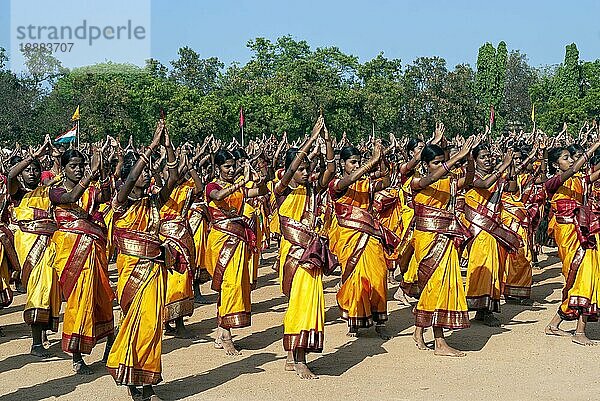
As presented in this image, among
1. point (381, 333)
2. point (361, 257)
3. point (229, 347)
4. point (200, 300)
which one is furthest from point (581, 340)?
point (200, 300)

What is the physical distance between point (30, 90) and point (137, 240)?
3796 centimetres

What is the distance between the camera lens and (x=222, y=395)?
7160mm

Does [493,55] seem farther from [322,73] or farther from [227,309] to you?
[227,309]

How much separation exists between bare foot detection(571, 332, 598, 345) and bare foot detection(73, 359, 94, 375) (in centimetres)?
525

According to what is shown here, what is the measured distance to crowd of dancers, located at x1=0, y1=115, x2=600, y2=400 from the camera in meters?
7.33

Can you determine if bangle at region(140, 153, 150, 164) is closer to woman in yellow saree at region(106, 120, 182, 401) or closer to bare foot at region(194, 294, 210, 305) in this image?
woman in yellow saree at region(106, 120, 182, 401)

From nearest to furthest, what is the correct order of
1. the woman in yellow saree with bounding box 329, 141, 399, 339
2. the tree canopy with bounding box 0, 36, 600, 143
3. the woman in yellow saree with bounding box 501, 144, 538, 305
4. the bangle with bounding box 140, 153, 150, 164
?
the bangle with bounding box 140, 153, 150, 164, the woman in yellow saree with bounding box 329, 141, 399, 339, the woman in yellow saree with bounding box 501, 144, 538, 305, the tree canopy with bounding box 0, 36, 600, 143

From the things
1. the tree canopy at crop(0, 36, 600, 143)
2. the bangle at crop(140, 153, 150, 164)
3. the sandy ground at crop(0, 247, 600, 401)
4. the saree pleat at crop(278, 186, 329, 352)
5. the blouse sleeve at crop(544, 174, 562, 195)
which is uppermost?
the tree canopy at crop(0, 36, 600, 143)

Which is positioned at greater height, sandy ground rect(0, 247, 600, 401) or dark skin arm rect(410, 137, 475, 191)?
dark skin arm rect(410, 137, 475, 191)

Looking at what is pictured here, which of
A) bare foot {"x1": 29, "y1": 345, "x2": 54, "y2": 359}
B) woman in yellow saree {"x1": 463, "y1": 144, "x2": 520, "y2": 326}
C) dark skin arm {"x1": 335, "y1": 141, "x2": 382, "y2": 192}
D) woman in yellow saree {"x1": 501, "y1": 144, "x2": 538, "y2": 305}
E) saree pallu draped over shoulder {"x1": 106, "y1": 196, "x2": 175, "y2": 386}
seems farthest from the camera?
woman in yellow saree {"x1": 501, "y1": 144, "x2": 538, "y2": 305}

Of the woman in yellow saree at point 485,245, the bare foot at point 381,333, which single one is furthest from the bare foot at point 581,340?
the bare foot at point 381,333

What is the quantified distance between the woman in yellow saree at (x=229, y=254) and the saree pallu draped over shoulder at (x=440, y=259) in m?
1.83

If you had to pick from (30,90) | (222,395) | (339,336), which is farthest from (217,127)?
(222,395)

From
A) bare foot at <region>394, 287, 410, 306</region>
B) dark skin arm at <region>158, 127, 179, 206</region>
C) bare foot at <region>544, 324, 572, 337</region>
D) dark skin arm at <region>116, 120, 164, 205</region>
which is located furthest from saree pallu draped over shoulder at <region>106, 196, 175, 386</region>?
bare foot at <region>394, 287, 410, 306</region>
